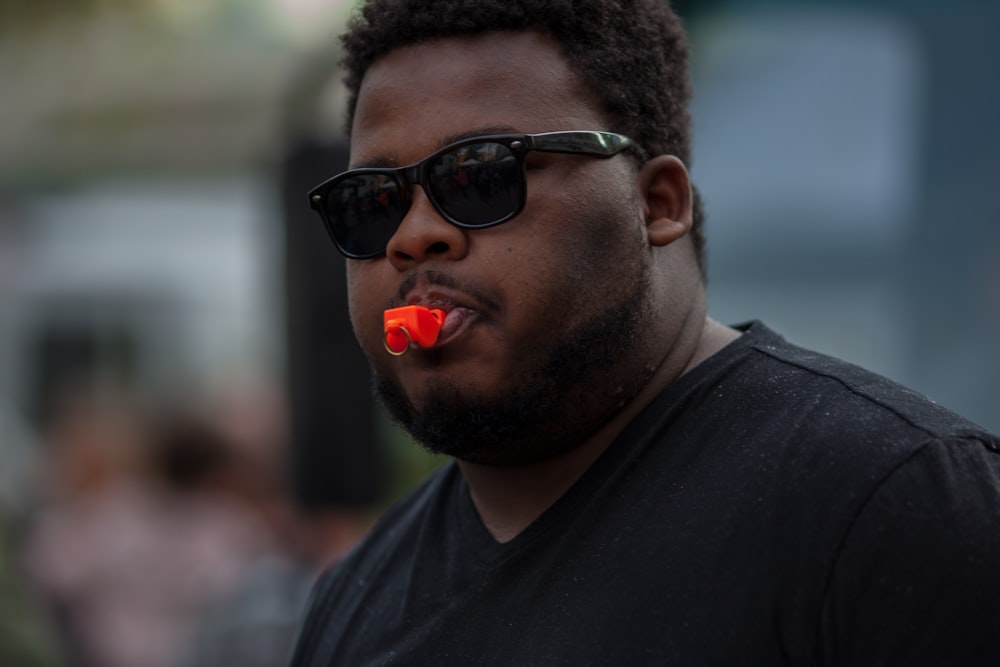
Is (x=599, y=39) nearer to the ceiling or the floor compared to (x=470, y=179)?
nearer to the ceiling

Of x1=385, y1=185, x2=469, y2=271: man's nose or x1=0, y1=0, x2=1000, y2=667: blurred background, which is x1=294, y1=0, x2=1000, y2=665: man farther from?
x1=0, y1=0, x2=1000, y2=667: blurred background

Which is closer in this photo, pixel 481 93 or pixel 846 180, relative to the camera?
pixel 481 93

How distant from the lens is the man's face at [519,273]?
1.71m

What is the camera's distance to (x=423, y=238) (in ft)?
5.79

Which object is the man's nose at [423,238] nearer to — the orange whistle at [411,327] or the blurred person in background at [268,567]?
the orange whistle at [411,327]

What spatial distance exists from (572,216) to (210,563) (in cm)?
433

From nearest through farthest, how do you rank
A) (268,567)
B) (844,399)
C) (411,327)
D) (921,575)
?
(921,575)
(844,399)
(411,327)
(268,567)

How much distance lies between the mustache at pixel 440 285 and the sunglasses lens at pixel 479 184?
8 cm

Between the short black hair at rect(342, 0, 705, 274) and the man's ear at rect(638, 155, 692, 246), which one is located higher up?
the short black hair at rect(342, 0, 705, 274)

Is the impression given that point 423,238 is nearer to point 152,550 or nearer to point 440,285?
point 440,285

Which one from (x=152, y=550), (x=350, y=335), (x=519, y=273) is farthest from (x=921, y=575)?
(x=152, y=550)

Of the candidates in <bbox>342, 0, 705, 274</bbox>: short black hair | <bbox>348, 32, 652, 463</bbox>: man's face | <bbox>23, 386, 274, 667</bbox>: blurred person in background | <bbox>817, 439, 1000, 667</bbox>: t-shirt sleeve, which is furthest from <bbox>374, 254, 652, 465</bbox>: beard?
<bbox>23, 386, 274, 667</bbox>: blurred person in background

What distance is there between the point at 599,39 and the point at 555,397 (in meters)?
0.54

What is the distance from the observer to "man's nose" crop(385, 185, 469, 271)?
1.74 metres
